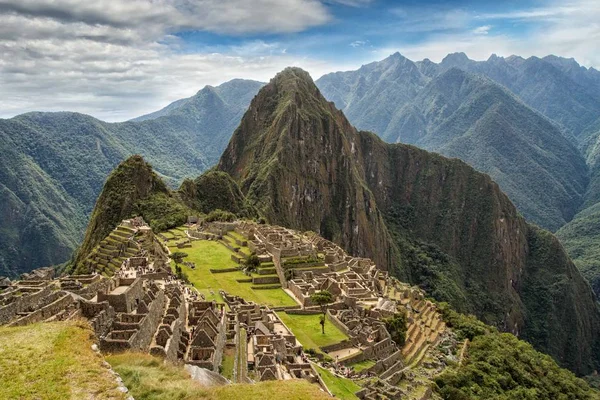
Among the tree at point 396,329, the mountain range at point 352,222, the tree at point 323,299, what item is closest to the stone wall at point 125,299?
the tree at point 323,299

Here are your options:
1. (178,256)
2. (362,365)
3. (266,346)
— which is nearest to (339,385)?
(266,346)

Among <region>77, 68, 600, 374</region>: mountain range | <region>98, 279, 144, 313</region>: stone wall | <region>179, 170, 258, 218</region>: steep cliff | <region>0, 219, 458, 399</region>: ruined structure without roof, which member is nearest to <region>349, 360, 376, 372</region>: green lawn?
<region>0, 219, 458, 399</region>: ruined structure without roof

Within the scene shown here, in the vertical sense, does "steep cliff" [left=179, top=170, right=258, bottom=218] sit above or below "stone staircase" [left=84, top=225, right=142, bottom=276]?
below

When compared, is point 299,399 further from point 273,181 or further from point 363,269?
point 273,181

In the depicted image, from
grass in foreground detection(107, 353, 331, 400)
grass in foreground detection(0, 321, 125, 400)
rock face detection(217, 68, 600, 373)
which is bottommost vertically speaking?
rock face detection(217, 68, 600, 373)

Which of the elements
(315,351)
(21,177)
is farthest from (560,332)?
(21,177)

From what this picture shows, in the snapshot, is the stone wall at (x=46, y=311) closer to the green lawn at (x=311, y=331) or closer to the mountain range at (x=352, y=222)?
the green lawn at (x=311, y=331)

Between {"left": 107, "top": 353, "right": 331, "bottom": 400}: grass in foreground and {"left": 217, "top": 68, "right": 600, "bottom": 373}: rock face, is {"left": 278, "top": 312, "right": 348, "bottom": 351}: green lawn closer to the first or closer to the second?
{"left": 107, "top": 353, "right": 331, "bottom": 400}: grass in foreground

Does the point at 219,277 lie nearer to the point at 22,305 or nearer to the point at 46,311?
the point at 22,305
